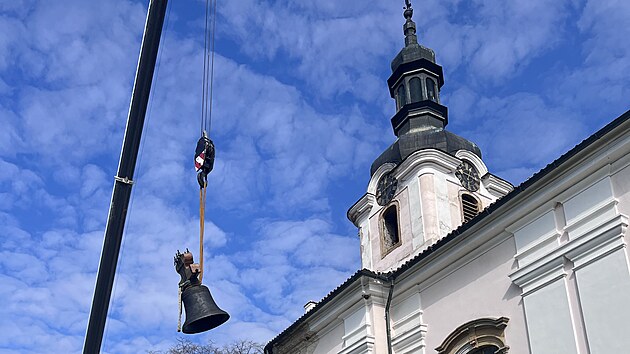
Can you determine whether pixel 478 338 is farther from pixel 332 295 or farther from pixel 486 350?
pixel 332 295

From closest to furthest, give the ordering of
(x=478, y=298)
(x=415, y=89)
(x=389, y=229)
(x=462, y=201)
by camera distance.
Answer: (x=478, y=298) → (x=462, y=201) → (x=389, y=229) → (x=415, y=89)

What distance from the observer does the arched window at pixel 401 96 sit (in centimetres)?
2659

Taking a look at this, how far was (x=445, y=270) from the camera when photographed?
15430 mm

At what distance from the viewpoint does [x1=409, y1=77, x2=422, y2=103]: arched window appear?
86.7 ft

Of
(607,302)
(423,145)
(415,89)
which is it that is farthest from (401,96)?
(607,302)

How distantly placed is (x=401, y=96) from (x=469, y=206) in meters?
5.59

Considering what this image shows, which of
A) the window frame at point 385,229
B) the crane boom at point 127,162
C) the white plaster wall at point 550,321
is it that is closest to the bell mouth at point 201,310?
the crane boom at point 127,162

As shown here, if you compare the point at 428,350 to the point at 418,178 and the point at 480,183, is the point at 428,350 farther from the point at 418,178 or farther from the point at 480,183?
the point at 480,183

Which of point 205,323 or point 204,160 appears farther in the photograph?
point 204,160

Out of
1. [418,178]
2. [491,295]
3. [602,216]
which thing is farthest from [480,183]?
[602,216]

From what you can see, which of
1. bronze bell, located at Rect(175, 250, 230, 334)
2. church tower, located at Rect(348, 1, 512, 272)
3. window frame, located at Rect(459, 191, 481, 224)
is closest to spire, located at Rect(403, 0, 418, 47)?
church tower, located at Rect(348, 1, 512, 272)

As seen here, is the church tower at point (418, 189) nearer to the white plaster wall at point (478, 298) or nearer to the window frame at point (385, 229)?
the window frame at point (385, 229)

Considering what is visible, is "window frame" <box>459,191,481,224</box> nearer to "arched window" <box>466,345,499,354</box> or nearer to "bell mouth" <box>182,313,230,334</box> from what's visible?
"arched window" <box>466,345,499,354</box>

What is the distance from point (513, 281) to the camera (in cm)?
1358
